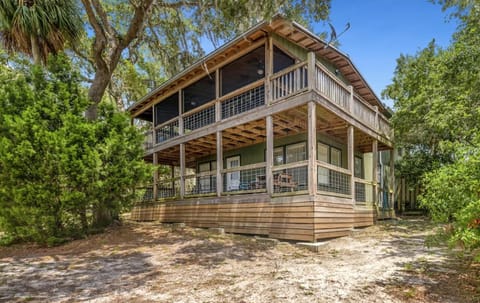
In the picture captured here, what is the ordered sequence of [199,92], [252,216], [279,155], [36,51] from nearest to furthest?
[252,216], [36,51], [279,155], [199,92]

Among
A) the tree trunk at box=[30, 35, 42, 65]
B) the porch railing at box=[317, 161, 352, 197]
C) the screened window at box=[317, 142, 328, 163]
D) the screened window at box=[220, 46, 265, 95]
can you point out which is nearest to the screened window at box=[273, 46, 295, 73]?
the screened window at box=[220, 46, 265, 95]

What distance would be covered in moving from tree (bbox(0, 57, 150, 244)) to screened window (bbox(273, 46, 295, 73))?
5.90 metres

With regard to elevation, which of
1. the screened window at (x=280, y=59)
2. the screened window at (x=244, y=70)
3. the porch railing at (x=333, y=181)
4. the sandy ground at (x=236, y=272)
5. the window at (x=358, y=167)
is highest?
the screened window at (x=280, y=59)

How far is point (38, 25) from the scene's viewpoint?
9.89m

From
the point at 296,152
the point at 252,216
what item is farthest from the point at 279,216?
the point at 296,152

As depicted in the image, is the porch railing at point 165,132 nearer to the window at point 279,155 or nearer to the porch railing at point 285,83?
the window at point 279,155

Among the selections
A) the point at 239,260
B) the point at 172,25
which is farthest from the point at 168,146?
the point at 239,260

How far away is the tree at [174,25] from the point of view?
25.2 ft

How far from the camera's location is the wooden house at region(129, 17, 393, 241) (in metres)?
8.27

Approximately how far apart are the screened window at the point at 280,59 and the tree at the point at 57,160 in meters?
5.90

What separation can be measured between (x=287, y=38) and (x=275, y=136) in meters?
4.35

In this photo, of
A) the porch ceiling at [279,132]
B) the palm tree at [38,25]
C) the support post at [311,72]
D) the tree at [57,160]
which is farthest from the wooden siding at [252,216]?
the palm tree at [38,25]

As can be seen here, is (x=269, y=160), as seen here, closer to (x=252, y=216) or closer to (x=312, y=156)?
(x=312, y=156)

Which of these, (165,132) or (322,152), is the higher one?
(165,132)
